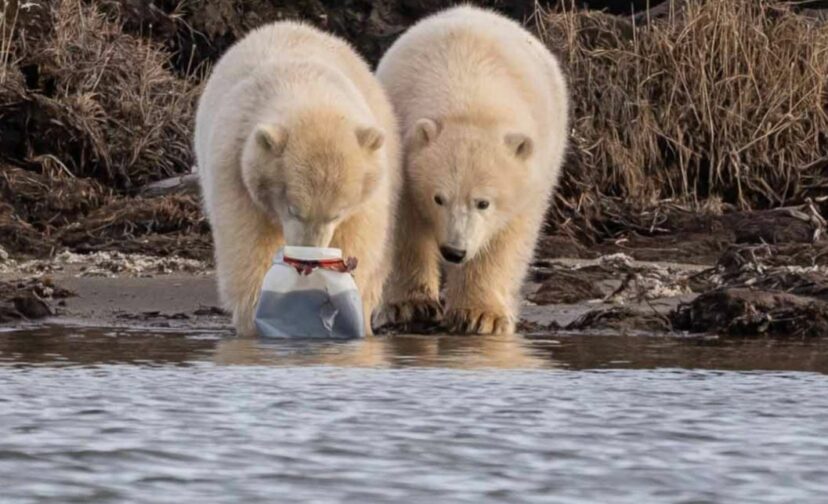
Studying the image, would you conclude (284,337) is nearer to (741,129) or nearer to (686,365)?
(686,365)

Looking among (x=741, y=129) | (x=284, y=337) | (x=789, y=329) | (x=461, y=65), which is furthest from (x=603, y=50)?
(x=284, y=337)

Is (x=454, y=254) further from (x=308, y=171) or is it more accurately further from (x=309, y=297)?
(x=308, y=171)

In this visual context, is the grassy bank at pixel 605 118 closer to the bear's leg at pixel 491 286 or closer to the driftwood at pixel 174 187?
the driftwood at pixel 174 187

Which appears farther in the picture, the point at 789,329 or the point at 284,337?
the point at 789,329

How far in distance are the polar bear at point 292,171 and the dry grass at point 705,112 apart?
3.37 meters

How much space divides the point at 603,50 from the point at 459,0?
2442 mm

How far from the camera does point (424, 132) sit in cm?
773

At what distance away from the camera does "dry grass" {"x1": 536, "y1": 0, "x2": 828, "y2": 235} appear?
10773 millimetres

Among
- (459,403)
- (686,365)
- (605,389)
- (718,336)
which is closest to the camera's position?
(459,403)

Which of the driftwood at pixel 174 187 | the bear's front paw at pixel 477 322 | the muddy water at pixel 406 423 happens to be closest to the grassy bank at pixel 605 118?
the driftwood at pixel 174 187

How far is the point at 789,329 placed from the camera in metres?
Answer: 7.50

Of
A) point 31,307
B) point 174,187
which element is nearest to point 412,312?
point 31,307

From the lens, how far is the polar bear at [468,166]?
7.70m

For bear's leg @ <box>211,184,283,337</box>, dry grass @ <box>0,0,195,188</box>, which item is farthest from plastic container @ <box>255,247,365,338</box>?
dry grass @ <box>0,0,195,188</box>
